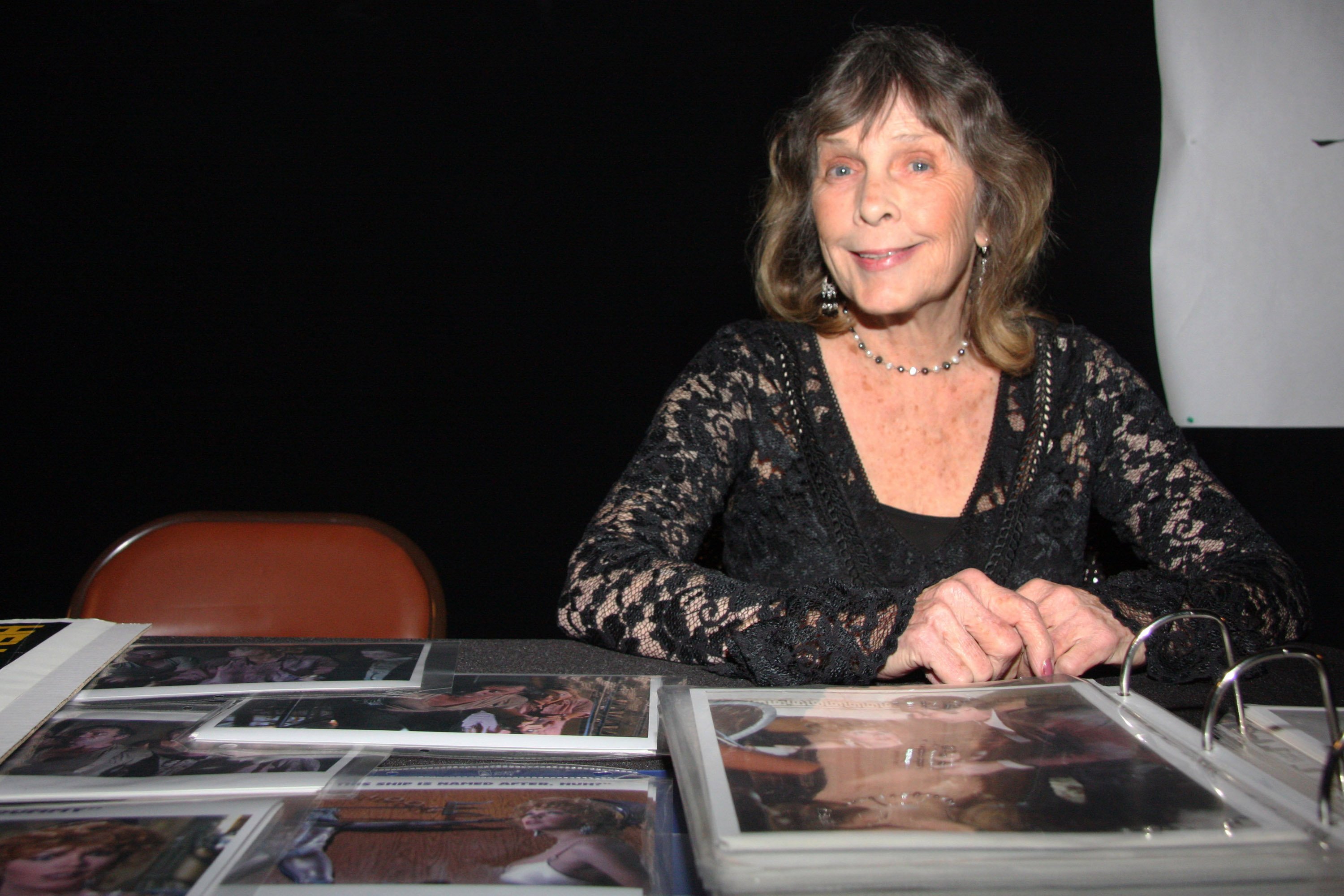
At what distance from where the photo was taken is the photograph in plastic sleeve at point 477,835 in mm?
479

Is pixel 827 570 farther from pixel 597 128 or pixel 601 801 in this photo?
pixel 597 128

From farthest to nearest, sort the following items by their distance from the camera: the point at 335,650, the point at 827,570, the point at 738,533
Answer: the point at 738,533
the point at 827,570
the point at 335,650

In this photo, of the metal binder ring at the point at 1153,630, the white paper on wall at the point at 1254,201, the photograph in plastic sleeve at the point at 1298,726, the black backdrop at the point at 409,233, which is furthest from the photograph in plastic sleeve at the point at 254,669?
the white paper on wall at the point at 1254,201

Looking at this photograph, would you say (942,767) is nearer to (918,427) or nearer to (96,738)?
(96,738)

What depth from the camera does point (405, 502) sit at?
227 cm

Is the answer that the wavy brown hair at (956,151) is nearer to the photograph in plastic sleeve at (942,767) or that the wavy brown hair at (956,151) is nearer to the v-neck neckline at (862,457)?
the v-neck neckline at (862,457)

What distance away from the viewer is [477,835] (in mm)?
524

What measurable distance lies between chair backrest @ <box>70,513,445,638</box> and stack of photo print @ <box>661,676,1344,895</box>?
819 mm

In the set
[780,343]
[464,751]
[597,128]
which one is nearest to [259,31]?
[597,128]

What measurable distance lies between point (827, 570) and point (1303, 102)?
74.9 inches

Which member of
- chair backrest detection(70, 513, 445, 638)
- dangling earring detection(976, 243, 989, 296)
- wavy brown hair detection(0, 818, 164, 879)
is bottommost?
chair backrest detection(70, 513, 445, 638)

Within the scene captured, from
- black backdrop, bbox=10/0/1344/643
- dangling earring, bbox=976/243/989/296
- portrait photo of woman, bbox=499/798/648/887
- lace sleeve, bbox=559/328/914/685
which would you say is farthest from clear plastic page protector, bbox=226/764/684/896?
black backdrop, bbox=10/0/1344/643

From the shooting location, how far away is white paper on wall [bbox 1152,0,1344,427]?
221 centimetres

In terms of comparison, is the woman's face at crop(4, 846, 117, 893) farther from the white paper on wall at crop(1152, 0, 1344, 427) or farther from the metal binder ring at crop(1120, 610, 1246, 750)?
the white paper on wall at crop(1152, 0, 1344, 427)
